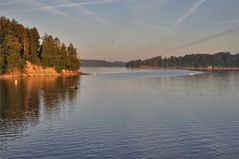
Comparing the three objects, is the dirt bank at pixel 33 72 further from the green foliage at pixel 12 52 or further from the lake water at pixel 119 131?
the lake water at pixel 119 131

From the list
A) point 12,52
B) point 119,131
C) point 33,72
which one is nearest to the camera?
point 119,131

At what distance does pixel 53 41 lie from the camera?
183m

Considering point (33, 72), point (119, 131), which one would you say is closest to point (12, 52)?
point (33, 72)

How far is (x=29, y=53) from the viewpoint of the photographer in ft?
563

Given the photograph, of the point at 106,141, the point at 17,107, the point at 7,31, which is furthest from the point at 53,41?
the point at 106,141

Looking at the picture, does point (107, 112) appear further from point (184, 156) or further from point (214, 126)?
point (184, 156)

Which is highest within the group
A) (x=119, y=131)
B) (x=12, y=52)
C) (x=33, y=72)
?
(x=12, y=52)

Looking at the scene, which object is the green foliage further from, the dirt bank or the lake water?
the lake water

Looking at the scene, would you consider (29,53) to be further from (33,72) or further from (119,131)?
(119,131)

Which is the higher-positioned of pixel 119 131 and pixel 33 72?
pixel 33 72

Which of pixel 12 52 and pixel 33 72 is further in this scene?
pixel 33 72

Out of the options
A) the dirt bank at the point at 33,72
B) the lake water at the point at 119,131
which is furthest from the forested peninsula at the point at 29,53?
the lake water at the point at 119,131

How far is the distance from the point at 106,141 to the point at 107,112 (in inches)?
753

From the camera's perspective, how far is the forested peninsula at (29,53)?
14812 cm
